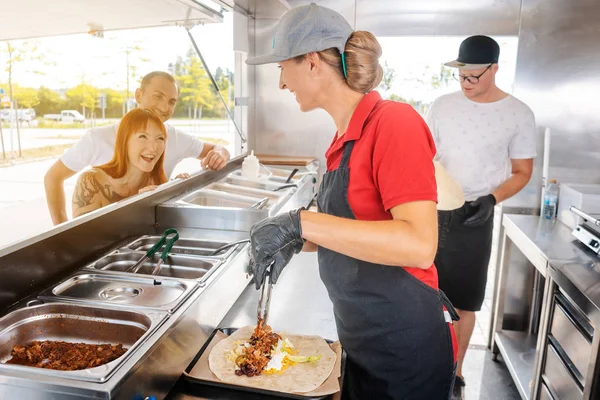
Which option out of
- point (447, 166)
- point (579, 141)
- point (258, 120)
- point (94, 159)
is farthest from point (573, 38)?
point (94, 159)

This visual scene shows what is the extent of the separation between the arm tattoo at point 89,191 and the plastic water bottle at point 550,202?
102 inches

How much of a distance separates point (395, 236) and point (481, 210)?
5.32 feet

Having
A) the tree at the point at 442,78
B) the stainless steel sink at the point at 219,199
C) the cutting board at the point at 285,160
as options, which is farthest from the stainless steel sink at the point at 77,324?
the tree at the point at 442,78

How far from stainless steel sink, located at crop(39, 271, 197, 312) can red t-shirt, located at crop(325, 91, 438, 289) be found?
62cm

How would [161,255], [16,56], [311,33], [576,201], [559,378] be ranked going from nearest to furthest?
1. [311,33]
2. [16,56]
3. [161,255]
4. [559,378]
5. [576,201]

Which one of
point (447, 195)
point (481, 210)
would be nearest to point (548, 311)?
point (481, 210)

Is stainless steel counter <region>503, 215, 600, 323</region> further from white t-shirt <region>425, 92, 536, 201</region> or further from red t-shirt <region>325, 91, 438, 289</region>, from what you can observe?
red t-shirt <region>325, 91, 438, 289</region>

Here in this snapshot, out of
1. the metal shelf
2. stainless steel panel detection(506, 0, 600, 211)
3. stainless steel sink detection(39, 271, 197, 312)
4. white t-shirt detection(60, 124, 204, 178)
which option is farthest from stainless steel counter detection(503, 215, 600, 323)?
white t-shirt detection(60, 124, 204, 178)

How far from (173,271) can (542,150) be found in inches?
107

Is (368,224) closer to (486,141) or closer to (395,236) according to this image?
(395,236)

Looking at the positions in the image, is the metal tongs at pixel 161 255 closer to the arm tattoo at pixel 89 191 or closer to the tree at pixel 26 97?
the arm tattoo at pixel 89 191

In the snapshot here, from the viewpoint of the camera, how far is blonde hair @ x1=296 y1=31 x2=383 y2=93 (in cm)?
125

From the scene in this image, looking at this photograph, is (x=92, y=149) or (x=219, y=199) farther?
(x=219, y=199)

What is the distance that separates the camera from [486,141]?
8.71 ft
